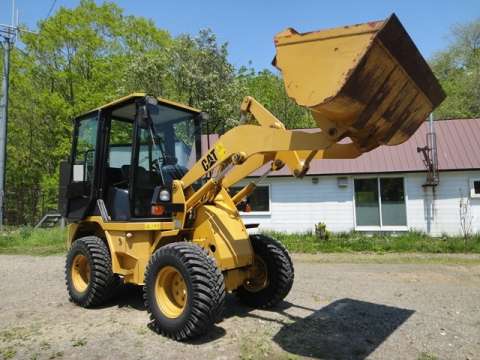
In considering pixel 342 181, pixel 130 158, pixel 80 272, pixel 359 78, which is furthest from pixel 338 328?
pixel 342 181

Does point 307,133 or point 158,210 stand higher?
point 307,133

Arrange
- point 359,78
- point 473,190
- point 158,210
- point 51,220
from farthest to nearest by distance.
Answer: point 51,220, point 473,190, point 158,210, point 359,78

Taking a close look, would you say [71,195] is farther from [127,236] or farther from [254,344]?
[254,344]

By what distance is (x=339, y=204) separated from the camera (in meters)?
14.5

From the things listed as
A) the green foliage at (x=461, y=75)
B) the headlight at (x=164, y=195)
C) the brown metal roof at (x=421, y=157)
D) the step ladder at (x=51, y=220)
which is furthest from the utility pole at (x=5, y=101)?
the green foliage at (x=461, y=75)

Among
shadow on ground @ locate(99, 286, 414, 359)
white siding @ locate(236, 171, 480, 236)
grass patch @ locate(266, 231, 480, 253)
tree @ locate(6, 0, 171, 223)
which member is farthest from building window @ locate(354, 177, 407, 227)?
tree @ locate(6, 0, 171, 223)

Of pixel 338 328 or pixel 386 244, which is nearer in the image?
pixel 338 328

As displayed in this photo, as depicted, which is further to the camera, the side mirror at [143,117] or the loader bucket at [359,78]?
the side mirror at [143,117]

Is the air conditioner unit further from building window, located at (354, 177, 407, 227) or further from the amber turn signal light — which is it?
the amber turn signal light

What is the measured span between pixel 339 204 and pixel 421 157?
10.5 feet

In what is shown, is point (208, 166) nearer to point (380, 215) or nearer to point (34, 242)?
point (380, 215)

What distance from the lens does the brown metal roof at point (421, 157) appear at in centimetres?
1363

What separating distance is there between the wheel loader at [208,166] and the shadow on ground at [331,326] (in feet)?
1.01

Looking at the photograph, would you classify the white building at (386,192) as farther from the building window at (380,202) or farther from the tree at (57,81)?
the tree at (57,81)
